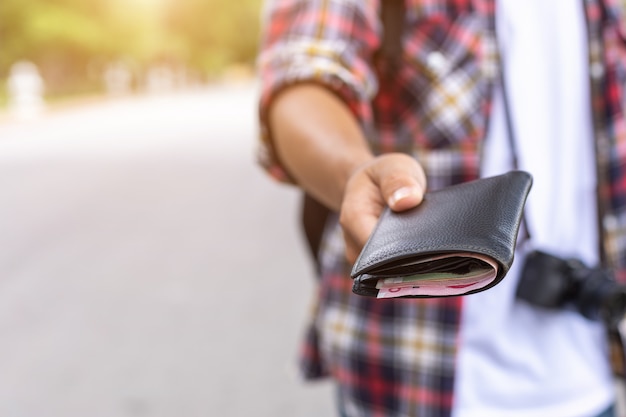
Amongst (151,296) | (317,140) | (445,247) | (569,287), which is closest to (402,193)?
(445,247)

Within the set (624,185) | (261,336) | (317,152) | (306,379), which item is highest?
(317,152)

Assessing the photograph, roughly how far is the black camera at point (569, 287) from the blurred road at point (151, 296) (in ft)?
6.87

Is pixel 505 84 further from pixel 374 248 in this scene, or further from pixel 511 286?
pixel 374 248

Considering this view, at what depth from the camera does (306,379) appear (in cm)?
147

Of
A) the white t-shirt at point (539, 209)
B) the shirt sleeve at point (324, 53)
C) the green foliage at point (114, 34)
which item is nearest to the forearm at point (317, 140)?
the shirt sleeve at point (324, 53)

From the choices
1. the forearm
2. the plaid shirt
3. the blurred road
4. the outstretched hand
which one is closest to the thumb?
the outstretched hand

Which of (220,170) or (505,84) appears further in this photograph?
(220,170)

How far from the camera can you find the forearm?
41.1 inches

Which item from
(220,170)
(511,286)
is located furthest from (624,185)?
(220,170)

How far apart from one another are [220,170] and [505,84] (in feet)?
29.1

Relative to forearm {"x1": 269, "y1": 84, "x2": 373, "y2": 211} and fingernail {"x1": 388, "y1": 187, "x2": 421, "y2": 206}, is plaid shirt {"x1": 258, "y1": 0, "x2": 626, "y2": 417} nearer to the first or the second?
forearm {"x1": 269, "y1": 84, "x2": 373, "y2": 211}

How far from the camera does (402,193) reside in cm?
86

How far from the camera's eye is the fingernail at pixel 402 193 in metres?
0.86

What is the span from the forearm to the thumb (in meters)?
0.11
